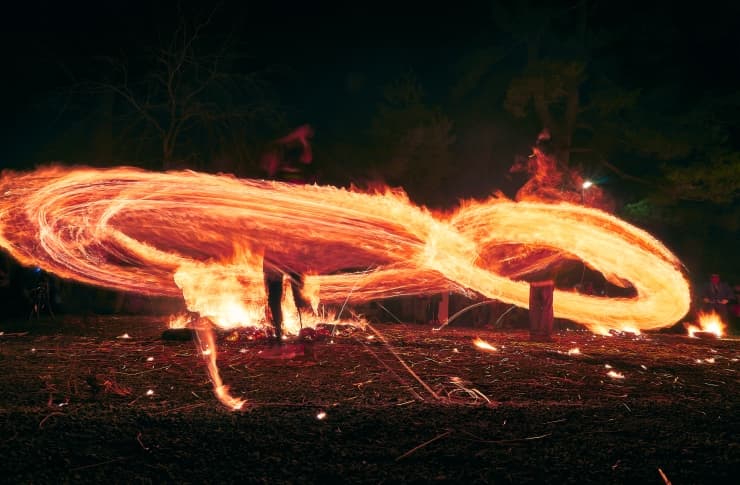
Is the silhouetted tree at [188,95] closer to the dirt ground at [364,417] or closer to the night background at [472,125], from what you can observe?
the night background at [472,125]

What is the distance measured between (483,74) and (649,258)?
1052 centimetres

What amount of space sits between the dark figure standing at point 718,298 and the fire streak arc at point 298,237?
444 centimetres

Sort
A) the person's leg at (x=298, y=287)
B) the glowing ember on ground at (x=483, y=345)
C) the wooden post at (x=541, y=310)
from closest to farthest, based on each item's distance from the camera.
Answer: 1. the person's leg at (x=298, y=287)
2. the glowing ember on ground at (x=483, y=345)
3. the wooden post at (x=541, y=310)

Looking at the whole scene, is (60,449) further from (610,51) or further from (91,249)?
(610,51)

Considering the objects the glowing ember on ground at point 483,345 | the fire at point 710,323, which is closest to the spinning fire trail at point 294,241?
the glowing ember on ground at point 483,345

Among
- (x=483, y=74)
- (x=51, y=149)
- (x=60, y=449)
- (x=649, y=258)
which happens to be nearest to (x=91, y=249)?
(x=51, y=149)

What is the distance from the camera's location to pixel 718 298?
13703 mm

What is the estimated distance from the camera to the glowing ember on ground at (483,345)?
719cm

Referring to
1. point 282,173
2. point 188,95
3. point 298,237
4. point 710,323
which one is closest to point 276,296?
point 298,237

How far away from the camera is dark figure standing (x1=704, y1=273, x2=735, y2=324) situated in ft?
44.6

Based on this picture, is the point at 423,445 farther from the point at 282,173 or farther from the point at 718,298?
the point at 718,298

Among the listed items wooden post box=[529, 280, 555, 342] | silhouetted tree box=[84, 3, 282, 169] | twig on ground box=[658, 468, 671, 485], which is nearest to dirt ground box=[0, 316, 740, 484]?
twig on ground box=[658, 468, 671, 485]

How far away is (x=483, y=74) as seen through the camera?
58.8ft

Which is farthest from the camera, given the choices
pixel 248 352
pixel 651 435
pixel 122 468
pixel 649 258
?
pixel 649 258
